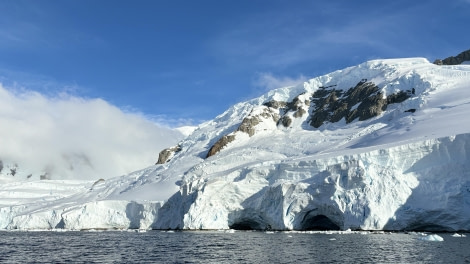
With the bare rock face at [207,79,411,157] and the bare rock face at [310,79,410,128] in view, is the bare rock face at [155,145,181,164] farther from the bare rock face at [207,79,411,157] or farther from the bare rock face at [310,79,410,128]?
the bare rock face at [310,79,410,128]

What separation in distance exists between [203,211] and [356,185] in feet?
66.9

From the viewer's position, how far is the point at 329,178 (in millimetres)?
50719

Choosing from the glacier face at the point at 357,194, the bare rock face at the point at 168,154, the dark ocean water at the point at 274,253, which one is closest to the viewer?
the dark ocean water at the point at 274,253

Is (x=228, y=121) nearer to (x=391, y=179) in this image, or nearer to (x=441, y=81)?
(x=441, y=81)

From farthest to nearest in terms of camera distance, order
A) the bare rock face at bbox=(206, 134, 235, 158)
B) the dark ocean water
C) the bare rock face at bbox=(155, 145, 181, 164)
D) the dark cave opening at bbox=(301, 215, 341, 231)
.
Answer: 1. the bare rock face at bbox=(155, 145, 181, 164)
2. the bare rock face at bbox=(206, 134, 235, 158)
3. the dark cave opening at bbox=(301, 215, 341, 231)
4. the dark ocean water

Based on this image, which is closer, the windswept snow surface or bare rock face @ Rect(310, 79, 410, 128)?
the windswept snow surface

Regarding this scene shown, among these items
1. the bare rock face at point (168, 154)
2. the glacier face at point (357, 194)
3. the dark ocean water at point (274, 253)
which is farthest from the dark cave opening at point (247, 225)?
the bare rock face at point (168, 154)

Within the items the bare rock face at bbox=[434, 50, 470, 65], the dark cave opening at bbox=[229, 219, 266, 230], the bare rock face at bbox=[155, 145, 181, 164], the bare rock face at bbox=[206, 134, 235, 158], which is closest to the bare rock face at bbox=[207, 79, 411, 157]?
the bare rock face at bbox=[206, 134, 235, 158]

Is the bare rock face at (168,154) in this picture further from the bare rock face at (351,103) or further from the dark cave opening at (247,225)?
the dark cave opening at (247,225)

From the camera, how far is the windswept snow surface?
1838 inches

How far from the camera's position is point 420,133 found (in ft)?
189

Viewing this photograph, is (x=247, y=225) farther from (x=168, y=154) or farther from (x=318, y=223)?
(x=168, y=154)

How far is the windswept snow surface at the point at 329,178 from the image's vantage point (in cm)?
4669

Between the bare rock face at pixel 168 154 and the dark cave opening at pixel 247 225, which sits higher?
the bare rock face at pixel 168 154
